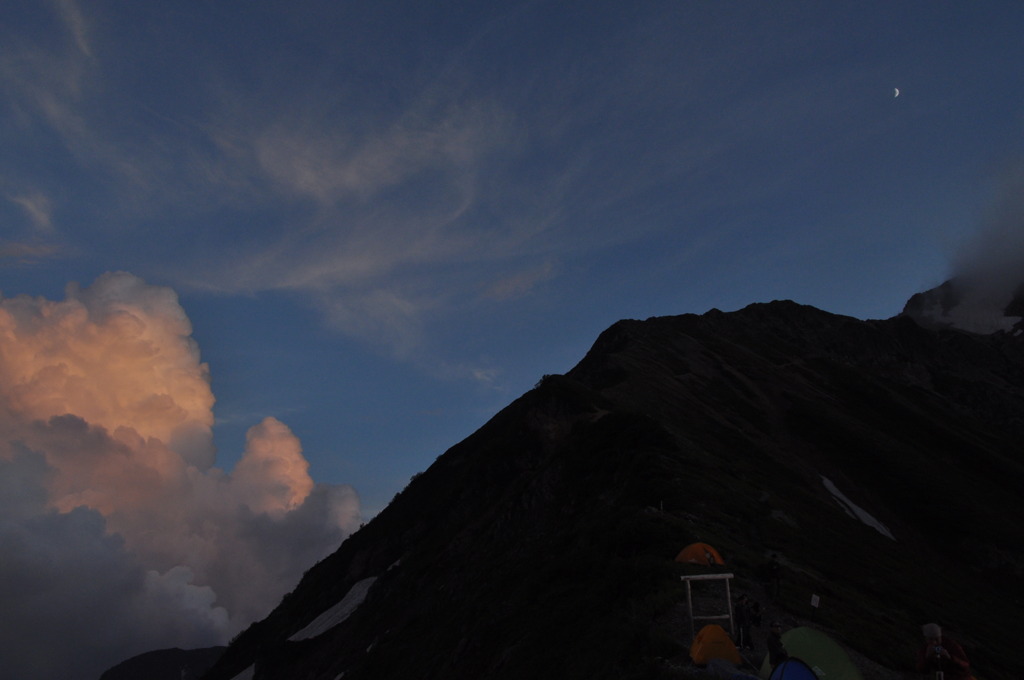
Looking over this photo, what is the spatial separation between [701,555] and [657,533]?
5.54m

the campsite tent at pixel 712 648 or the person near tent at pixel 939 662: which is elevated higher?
the campsite tent at pixel 712 648

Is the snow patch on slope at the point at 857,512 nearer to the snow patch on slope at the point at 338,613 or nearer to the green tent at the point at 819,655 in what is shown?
the snow patch on slope at the point at 338,613

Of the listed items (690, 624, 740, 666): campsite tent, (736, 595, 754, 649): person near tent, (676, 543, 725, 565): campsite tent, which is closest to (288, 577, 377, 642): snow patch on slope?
(676, 543, 725, 565): campsite tent

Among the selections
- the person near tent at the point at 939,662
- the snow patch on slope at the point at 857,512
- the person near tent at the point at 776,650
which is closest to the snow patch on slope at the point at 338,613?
the snow patch on slope at the point at 857,512

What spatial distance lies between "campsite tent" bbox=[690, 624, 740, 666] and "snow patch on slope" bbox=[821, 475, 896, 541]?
61.9 metres

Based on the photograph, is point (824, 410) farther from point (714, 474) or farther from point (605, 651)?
point (605, 651)

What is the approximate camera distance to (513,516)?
5384 cm

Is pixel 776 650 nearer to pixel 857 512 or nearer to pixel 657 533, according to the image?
pixel 657 533

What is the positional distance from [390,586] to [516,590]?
32.5 meters

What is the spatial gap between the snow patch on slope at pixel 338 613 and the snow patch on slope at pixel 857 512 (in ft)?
182

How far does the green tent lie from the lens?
54.9 ft

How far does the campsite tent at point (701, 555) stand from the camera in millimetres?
24375

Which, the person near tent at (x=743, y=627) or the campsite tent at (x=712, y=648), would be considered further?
the person near tent at (x=743, y=627)

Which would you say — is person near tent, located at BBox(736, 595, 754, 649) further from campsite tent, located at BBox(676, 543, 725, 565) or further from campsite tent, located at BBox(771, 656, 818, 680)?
campsite tent, located at BBox(676, 543, 725, 565)
